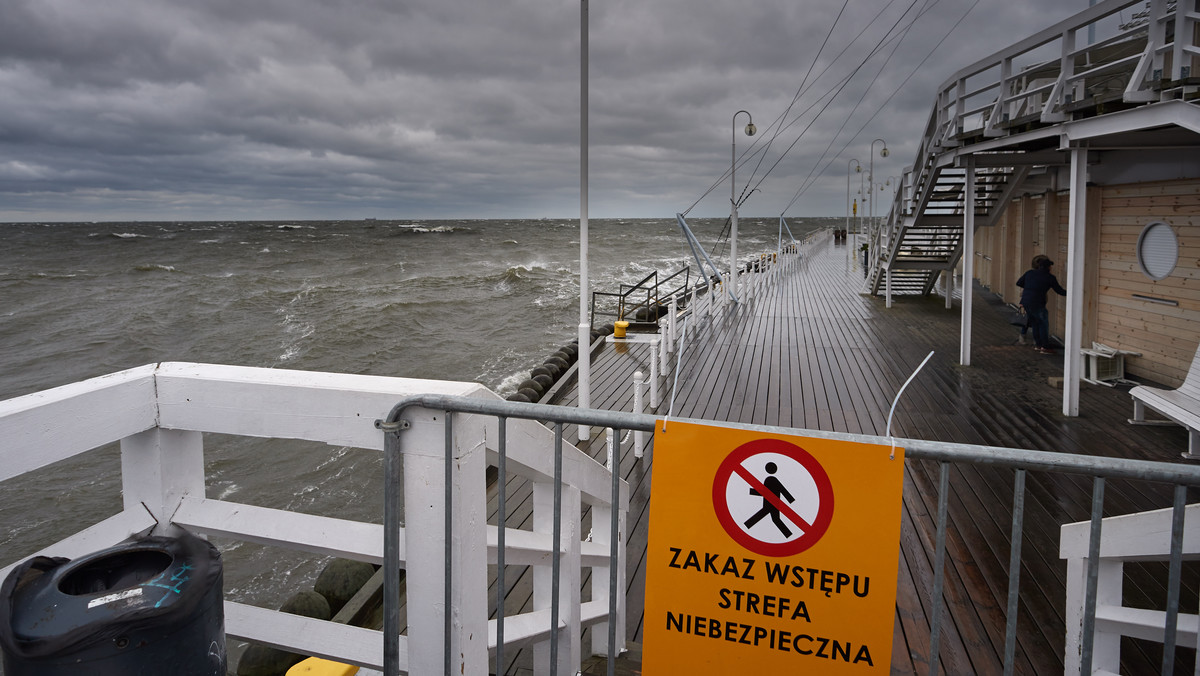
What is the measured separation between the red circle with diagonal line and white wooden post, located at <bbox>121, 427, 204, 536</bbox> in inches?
63.3

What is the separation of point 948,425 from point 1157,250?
13.5 feet

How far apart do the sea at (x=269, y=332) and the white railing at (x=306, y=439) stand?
7.05 meters

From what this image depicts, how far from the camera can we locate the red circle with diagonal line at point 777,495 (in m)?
1.87

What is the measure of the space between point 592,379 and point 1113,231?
26.5 ft

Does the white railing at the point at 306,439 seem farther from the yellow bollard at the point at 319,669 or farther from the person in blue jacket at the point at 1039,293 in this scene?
the person in blue jacket at the point at 1039,293

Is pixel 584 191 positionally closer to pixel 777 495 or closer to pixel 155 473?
pixel 155 473

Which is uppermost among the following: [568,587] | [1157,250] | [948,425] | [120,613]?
[1157,250]

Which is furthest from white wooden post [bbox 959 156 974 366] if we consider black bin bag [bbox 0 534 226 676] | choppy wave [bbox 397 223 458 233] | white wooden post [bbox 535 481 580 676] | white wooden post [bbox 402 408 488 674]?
choppy wave [bbox 397 223 458 233]

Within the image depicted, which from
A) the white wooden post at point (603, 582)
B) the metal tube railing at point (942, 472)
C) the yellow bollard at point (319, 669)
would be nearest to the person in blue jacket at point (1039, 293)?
the white wooden post at point (603, 582)

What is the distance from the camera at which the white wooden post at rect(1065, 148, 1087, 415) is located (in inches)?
308

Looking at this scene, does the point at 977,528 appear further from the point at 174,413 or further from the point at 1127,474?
the point at 174,413

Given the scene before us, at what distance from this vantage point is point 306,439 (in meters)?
2.01

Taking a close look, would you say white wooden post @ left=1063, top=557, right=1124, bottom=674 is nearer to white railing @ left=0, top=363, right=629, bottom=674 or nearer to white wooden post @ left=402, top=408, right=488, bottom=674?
white railing @ left=0, top=363, right=629, bottom=674

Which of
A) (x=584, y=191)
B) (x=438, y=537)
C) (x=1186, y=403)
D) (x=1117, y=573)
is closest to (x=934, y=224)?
(x=1186, y=403)
